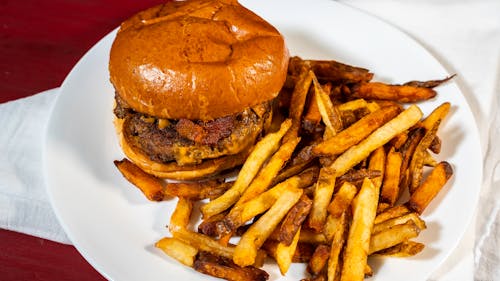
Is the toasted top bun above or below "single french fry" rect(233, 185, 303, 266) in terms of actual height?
above

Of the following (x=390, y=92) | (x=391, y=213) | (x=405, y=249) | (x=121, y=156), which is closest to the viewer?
(x=405, y=249)

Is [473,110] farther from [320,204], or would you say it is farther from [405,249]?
[320,204]

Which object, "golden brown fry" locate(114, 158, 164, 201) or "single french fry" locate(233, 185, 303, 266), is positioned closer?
"single french fry" locate(233, 185, 303, 266)

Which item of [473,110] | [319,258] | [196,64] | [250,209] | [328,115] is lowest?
[319,258]

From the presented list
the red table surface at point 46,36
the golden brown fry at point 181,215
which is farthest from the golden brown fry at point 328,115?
the red table surface at point 46,36

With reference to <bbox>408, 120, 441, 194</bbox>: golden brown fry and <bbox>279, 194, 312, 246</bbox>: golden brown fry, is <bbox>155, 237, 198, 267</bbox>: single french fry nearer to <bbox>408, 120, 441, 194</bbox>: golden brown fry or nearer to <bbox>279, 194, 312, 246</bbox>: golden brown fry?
<bbox>279, 194, 312, 246</bbox>: golden brown fry

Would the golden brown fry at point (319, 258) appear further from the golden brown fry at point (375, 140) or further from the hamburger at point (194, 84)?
the hamburger at point (194, 84)

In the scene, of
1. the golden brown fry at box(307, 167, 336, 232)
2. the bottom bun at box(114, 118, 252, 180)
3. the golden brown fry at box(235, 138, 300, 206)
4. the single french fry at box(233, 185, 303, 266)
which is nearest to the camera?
the single french fry at box(233, 185, 303, 266)

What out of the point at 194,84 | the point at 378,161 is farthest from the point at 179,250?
the point at 378,161

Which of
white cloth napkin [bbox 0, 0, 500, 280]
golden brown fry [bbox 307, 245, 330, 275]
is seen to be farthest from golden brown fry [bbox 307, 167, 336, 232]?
white cloth napkin [bbox 0, 0, 500, 280]

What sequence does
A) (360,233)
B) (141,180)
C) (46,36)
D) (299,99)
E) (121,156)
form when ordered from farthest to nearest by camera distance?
(46,36)
(121,156)
(299,99)
(141,180)
(360,233)
